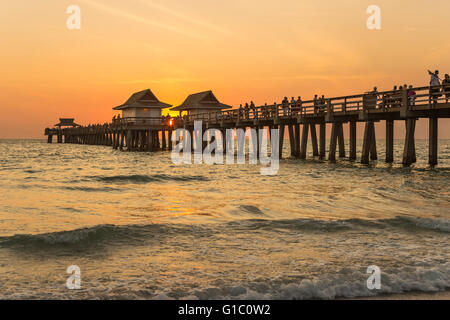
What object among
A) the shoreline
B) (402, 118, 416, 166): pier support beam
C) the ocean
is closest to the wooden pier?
(402, 118, 416, 166): pier support beam

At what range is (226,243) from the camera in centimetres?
733

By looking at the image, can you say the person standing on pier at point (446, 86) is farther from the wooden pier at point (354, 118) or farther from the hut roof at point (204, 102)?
the hut roof at point (204, 102)

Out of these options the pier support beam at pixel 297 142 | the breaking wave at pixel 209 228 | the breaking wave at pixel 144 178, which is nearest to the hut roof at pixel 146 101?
the pier support beam at pixel 297 142

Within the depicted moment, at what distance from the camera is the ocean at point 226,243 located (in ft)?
16.9

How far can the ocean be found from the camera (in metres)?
5.14

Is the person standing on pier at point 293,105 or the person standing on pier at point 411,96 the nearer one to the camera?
the person standing on pier at point 411,96

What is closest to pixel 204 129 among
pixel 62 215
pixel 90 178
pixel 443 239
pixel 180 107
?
pixel 180 107

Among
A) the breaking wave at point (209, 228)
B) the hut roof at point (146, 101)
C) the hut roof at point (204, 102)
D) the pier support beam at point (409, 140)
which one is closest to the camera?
the breaking wave at point (209, 228)

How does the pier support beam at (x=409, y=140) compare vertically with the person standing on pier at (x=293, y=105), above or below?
below

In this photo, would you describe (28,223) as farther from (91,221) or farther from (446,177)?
(446,177)

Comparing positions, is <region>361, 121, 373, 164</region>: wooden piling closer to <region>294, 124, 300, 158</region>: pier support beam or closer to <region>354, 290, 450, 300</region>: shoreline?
<region>294, 124, 300, 158</region>: pier support beam

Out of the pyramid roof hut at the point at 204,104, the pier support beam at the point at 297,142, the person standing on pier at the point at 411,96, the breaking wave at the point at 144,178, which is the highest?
the pyramid roof hut at the point at 204,104

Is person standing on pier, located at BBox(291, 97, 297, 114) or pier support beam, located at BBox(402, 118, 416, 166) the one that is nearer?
pier support beam, located at BBox(402, 118, 416, 166)
